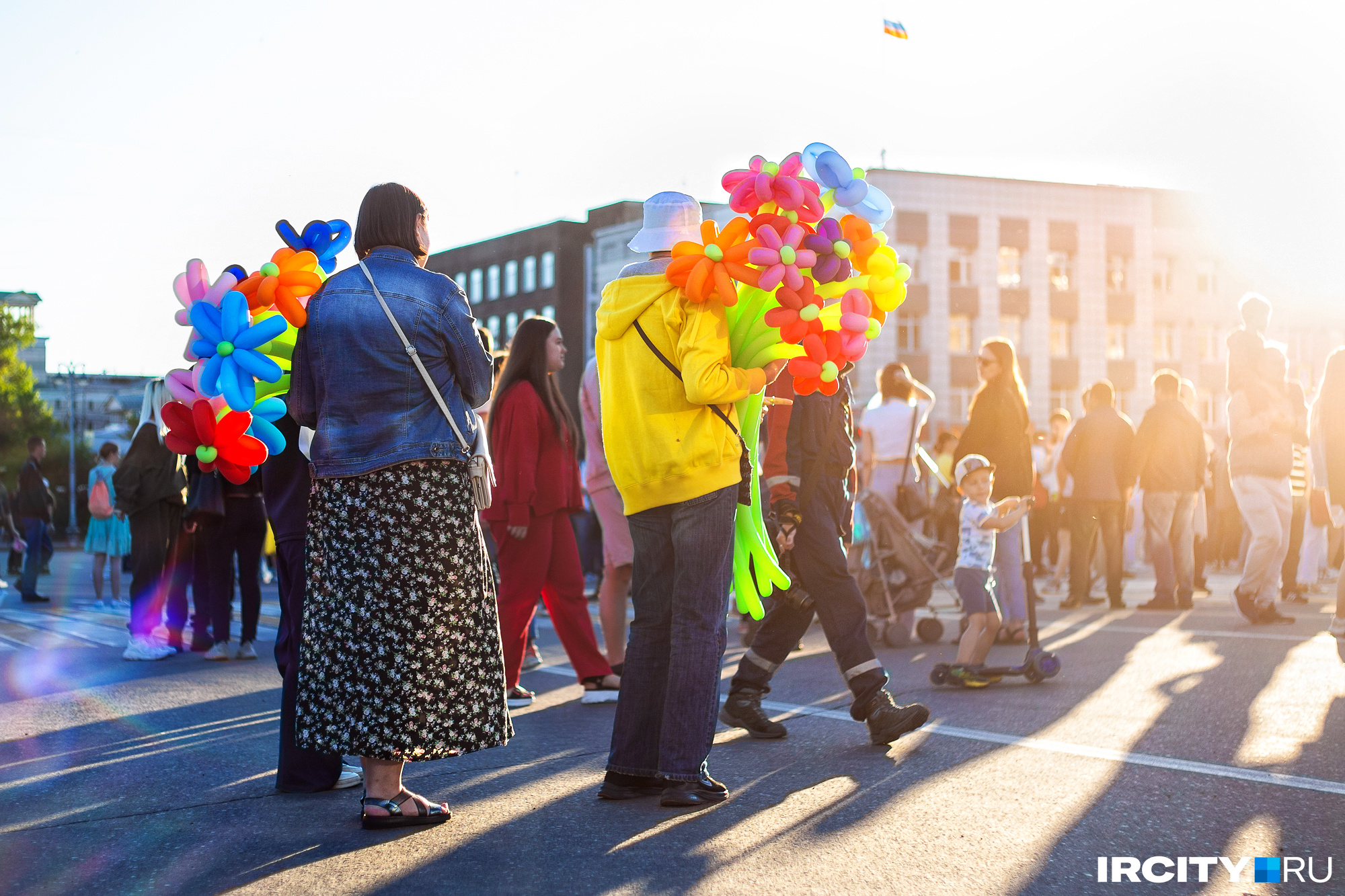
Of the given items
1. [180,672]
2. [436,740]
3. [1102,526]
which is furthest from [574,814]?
[1102,526]

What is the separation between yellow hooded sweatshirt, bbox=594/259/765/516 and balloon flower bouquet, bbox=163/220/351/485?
102 cm

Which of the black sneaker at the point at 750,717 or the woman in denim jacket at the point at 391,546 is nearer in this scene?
the woman in denim jacket at the point at 391,546

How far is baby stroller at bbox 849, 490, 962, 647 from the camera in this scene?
30.2ft

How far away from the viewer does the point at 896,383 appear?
386 inches

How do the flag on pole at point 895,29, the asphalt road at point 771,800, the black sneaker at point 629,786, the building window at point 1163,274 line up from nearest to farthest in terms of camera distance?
the asphalt road at point 771,800
the black sneaker at point 629,786
the flag on pole at point 895,29
the building window at point 1163,274

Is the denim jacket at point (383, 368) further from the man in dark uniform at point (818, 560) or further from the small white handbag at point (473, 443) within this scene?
the man in dark uniform at point (818, 560)

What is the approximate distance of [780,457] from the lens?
5656 mm

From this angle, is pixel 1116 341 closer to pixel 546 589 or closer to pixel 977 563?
pixel 977 563

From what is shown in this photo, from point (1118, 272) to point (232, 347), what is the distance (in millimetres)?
49929

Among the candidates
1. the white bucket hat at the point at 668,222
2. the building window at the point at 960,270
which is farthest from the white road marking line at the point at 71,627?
the building window at the point at 960,270

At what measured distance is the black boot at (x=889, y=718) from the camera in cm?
529

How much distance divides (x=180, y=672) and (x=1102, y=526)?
8.40 metres

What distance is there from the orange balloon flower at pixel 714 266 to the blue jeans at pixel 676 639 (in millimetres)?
716

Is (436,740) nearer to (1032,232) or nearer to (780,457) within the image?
(780,457)
